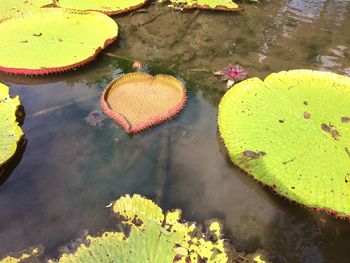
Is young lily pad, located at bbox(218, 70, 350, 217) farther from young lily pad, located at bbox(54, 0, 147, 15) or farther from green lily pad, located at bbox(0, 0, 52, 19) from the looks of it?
green lily pad, located at bbox(0, 0, 52, 19)

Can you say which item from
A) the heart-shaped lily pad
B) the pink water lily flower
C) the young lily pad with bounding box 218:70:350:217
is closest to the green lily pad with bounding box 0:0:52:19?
the heart-shaped lily pad

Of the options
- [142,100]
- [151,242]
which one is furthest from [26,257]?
[142,100]

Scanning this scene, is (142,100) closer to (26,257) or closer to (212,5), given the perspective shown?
(26,257)

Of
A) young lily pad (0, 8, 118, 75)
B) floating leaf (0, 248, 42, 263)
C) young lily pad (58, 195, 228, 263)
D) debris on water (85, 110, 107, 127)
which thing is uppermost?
young lily pad (0, 8, 118, 75)

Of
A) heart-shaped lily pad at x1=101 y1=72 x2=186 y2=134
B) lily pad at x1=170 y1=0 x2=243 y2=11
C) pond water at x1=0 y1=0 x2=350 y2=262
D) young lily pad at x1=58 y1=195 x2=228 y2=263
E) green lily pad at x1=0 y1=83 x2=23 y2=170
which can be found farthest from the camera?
lily pad at x1=170 y1=0 x2=243 y2=11

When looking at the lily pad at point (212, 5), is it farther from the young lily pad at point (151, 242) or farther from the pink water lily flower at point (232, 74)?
the young lily pad at point (151, 242)

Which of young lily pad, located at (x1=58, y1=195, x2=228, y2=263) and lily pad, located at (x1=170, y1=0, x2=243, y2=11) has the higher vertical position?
lily pad, located at (x1=170, y1=0, x2=243, y2=11)

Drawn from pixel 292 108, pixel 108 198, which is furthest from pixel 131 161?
pixel 292 108
